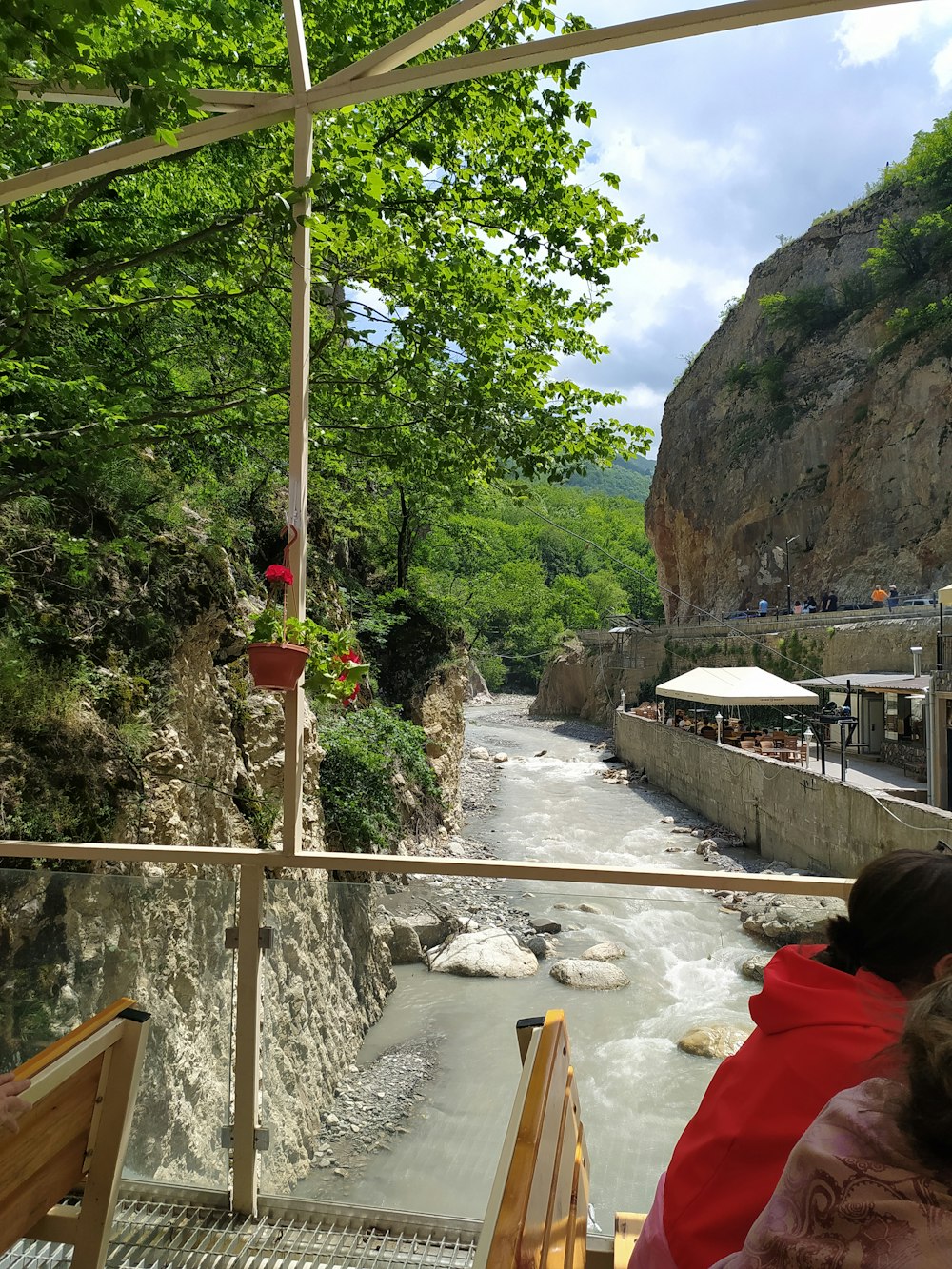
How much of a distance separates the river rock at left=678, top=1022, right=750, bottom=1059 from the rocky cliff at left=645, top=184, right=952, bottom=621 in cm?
2807

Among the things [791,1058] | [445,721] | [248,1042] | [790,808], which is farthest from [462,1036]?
[790,808]

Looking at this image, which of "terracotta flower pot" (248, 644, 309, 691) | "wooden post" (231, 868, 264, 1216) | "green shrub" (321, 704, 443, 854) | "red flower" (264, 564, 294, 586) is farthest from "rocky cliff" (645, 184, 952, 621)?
"wooden post" (231, 868, 264, 1216)

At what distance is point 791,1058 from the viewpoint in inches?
35.9

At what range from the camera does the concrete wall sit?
10.9m

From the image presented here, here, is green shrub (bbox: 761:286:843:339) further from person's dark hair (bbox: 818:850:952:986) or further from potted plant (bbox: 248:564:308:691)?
person's dark hair (bbox: 818:850:952:986)

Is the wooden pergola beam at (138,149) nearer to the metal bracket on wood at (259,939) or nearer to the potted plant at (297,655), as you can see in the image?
the potted plant at (297,655)

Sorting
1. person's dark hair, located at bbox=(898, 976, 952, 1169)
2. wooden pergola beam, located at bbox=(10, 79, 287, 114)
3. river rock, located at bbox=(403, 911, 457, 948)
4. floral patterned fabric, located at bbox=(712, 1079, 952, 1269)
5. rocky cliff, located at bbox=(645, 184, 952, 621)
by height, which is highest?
rocky cliff, located at bbox=(645, 184, 952, 621)

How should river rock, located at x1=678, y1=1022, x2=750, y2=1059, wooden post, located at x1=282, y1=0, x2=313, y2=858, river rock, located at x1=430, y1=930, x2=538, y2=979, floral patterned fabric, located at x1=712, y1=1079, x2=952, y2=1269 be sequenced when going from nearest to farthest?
floral patterned fabric, located at x1=712, y1=1079, x2=952, y2=1269 → river rock, located at x1=678, y1=1022, x2=750, y2=1059 → river rock, located at x1=430, y1=930, x2=538, y2=979 → wooden post, located at x1=282, y1=0, x2=313, y2=858

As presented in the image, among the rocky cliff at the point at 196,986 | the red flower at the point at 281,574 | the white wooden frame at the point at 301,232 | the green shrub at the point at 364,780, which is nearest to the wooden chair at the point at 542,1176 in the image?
the white wooden frame at the point at 301,232

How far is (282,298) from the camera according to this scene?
6.51 meters

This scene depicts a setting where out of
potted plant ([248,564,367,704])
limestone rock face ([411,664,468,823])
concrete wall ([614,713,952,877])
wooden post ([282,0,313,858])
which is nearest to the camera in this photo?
potted plant ([248,564,367,704])

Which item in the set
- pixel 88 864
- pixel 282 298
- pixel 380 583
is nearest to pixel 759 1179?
pixel 88 864

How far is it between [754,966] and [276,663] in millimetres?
1304

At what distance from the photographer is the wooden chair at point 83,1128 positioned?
1255 millimetres
